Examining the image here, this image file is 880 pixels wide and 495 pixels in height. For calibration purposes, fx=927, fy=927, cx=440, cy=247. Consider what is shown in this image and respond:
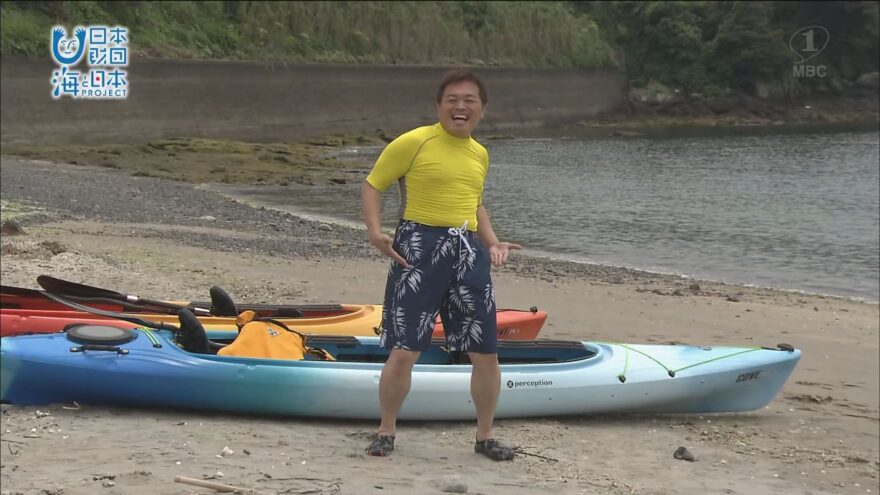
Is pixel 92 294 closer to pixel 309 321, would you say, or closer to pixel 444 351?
pixel 309 321

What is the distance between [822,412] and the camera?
5.60 metres

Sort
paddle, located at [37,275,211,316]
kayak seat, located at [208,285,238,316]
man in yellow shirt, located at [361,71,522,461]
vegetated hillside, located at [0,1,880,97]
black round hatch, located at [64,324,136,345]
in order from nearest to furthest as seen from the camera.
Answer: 1. man in yellow shirt, located at [361,71,522,461]
2. black round hatch, located at [64,324,136,345]
3. kayak seat, located at [208,285,238,316]
4. paddle, located at [37,275,211,316]
5. vegetated hillside, located at [0,1,880,97]

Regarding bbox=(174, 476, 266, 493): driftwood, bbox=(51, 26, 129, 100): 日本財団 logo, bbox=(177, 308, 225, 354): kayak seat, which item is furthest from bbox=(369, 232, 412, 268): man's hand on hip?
bbox=(51, 26, 129, 100): 日本財団 logo

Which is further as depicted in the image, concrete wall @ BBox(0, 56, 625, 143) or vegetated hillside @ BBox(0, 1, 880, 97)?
vegetated hillside @ BBox(0, 1, 880, 97)

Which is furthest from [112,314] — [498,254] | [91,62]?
[91,62]

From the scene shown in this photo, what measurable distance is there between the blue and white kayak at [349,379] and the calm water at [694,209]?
686 centimetres

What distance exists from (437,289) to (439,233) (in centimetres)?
22

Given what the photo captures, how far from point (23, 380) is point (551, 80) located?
4102 cm

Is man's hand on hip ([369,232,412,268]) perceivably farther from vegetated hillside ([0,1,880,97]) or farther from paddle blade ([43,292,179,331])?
vegetated hillside ([0,1,880,97])

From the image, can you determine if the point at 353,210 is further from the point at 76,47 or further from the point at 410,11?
the point at 410,11

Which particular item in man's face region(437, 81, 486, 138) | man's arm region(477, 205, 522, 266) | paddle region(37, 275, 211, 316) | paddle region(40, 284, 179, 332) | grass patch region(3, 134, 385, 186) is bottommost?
paddle region(40, 284, 179, 332)

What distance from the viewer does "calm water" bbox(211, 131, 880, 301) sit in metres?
13.0

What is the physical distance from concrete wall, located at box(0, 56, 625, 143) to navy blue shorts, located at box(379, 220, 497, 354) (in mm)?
24548

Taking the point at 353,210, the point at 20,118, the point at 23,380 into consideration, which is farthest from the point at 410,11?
the point at 23,380
